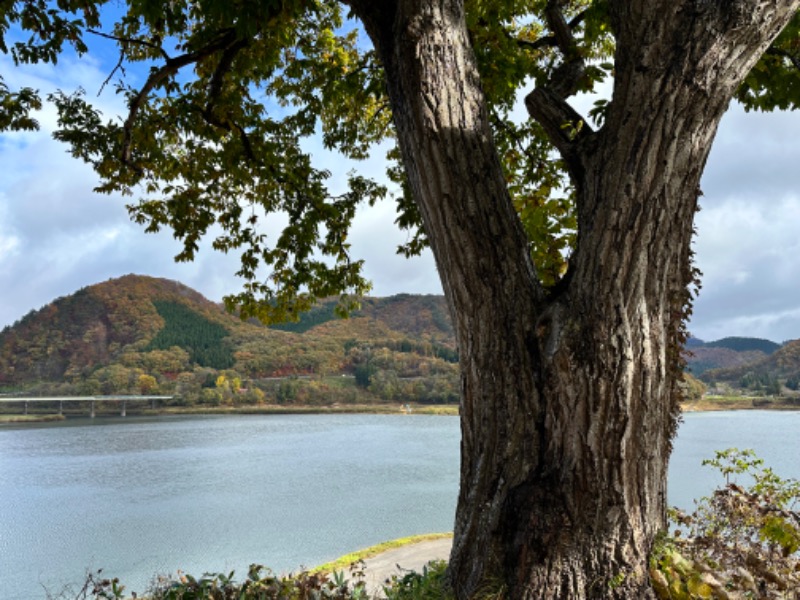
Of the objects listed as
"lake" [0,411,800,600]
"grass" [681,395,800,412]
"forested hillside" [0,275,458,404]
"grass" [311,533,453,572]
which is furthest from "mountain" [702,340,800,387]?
Result: "grass" [311,533,453,572]

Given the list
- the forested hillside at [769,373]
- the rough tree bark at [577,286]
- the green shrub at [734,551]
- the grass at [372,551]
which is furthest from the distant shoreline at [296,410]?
the rough tree bark at [577,286]

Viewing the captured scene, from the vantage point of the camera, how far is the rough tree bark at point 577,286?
7.43 ft

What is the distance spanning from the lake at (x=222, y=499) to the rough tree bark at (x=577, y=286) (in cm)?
571

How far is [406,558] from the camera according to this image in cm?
813

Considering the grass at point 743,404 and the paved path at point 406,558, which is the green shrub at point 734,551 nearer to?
the paved path at point 406,558

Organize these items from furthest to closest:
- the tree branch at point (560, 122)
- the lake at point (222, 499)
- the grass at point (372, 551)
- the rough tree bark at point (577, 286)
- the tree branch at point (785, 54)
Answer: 1. the lake at point (222, 499)
2. the grass at point (372, 551)
3. the tree branch at point (785, 54)
4. the tree branch at point (560, 122)
5. the rough tree bark at point (577, 286)

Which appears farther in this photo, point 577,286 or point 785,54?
point 785,54

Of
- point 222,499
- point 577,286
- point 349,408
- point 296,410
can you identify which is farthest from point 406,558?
point 349,408

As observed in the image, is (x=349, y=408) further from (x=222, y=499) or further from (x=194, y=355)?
(x=222, y=499)

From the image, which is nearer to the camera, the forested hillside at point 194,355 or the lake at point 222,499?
the lake at point 222,499

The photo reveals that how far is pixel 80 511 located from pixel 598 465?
17272mm

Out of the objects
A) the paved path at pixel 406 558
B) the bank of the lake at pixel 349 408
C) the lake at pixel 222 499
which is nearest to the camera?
the paved path at pixel 406 558

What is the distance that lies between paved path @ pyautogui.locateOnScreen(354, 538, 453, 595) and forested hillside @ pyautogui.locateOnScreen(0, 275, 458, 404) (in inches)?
2005

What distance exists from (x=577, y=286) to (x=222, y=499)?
16586 millimetres
